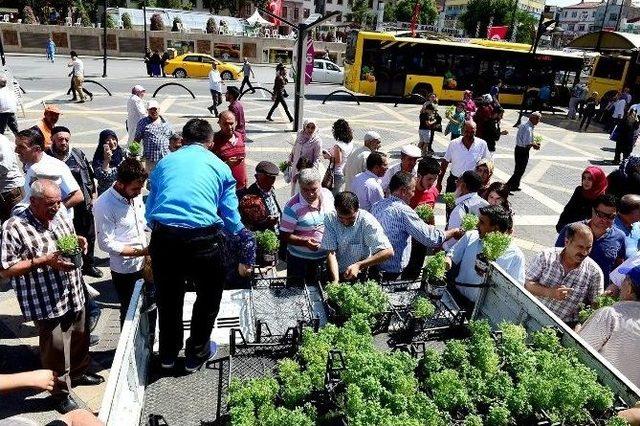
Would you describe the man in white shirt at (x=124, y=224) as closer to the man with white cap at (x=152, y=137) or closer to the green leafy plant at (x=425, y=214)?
the green leafy plant at (x=425, y=214)

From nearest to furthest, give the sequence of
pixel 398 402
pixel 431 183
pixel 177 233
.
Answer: pixel 398 402 → pixel 177 233 → pixel 431 183

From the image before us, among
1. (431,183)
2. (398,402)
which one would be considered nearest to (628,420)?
(398,402)

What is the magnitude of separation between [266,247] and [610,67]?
26423 millimetres

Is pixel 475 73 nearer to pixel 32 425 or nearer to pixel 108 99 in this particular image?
pixel 108 99

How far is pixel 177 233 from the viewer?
276 centimetres

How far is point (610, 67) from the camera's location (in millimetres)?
23828

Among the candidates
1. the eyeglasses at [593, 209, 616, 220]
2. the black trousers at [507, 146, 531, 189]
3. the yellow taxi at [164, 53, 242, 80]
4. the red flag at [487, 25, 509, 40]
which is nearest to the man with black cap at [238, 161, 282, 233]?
the eyeglasses at [593, 209, 616, 220]

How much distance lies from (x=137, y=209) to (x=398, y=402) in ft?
10.5

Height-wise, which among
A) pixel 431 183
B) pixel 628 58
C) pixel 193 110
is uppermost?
pixel 628 58

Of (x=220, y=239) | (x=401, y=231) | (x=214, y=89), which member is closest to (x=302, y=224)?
(x=401, y=231)

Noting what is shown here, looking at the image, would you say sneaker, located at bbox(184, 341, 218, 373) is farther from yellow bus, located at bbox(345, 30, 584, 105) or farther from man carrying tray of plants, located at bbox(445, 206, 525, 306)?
yellow bus, located at bbox(345, 30, 584, 105)

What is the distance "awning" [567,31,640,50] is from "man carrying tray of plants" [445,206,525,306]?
905 inches

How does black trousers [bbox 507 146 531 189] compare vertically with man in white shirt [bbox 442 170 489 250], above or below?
below

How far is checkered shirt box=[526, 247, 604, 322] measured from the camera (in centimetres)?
387
